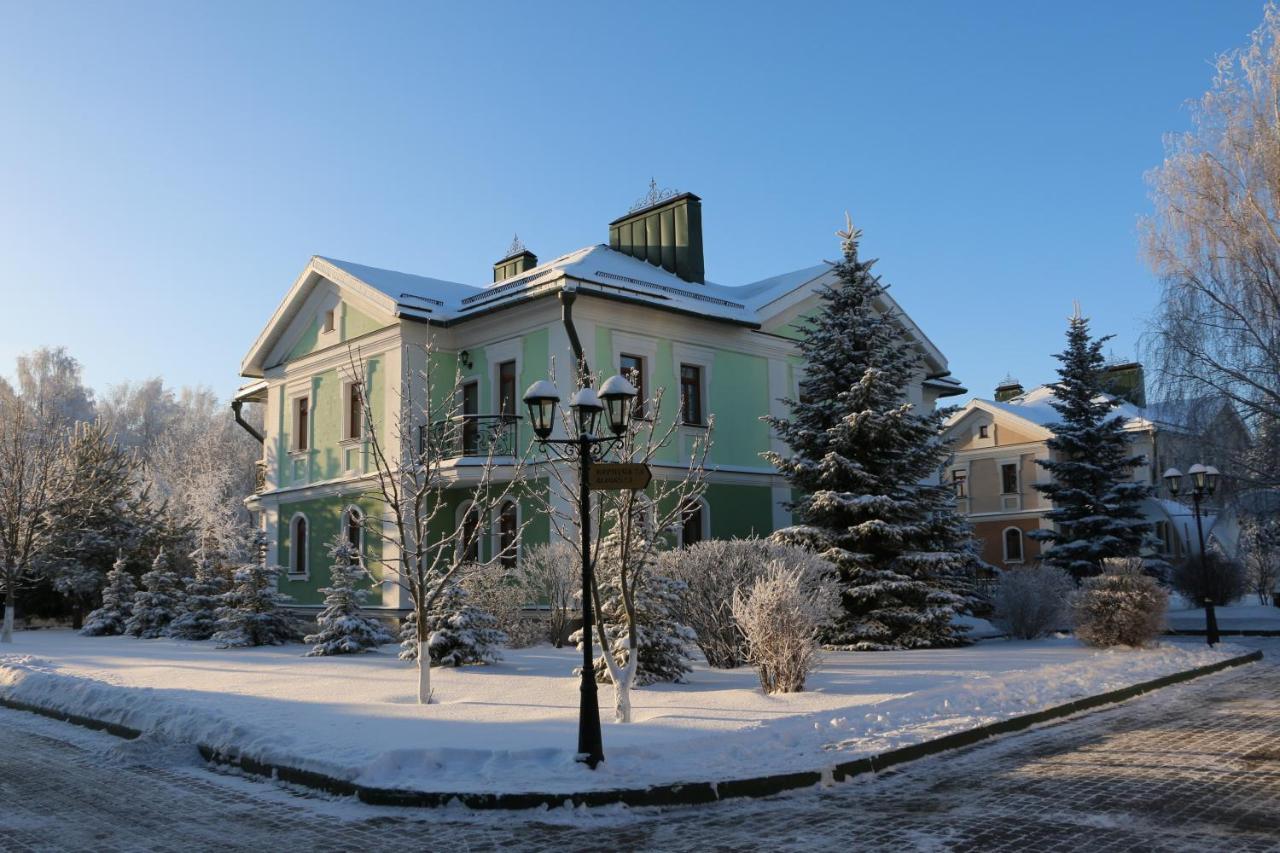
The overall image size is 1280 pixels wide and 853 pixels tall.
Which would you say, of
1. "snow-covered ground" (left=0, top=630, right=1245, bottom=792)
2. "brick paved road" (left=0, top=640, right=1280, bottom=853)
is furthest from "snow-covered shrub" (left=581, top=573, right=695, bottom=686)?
"brick paved road" (left=0, top=640, right=1280, bottom=853)

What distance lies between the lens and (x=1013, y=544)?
4469cm

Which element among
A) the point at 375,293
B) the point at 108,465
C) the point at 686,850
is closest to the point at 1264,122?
the point at 375,293

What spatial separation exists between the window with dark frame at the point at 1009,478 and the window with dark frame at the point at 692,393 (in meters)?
26.1

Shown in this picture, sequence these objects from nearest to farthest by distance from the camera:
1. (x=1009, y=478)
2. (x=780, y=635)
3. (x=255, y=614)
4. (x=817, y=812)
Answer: (x=817, y=812), (x=780, y=635), (x=255, y=614), (x=1009, y=478)

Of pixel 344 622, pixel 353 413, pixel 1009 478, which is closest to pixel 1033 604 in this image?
pixel 344 622

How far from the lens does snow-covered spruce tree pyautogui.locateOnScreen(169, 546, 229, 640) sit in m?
22.3

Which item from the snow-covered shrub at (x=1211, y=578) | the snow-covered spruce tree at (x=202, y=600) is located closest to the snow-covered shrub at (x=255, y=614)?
the snow-covered spruce tree at (x=202, y=600)

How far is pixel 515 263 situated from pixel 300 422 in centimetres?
724

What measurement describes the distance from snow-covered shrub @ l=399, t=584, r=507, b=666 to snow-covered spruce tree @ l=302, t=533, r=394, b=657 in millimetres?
Result: 2624

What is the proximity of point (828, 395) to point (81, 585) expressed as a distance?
21735mm

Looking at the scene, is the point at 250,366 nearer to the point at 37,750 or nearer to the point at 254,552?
the point at 254,552

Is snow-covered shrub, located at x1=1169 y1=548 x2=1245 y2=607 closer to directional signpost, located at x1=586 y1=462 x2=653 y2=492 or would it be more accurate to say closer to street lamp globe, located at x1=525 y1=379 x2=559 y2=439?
directional signpost, located at x1=586 y1=462 x2=653 y2=492

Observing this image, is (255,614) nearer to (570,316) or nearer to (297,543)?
(297,543)

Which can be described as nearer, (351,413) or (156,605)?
(156,605)
